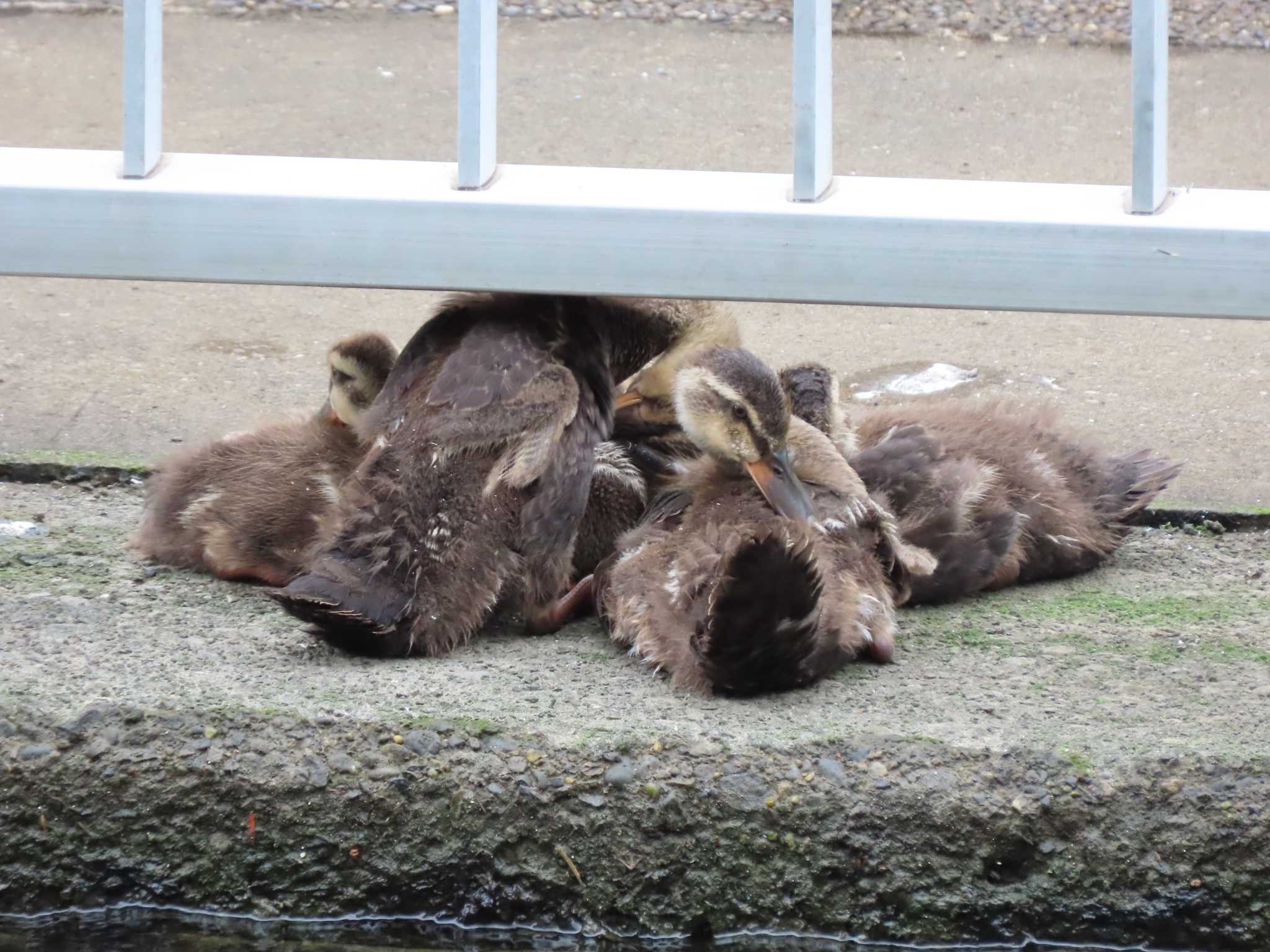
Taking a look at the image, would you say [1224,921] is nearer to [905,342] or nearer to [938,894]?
[938,894]

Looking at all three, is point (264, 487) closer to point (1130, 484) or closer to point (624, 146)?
point (1130, 484)

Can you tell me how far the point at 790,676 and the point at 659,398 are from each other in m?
1.24

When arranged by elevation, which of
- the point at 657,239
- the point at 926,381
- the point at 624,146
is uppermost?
the point at 624,146

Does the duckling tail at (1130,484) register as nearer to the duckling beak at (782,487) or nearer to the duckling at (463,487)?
the duckling beak at (782,487)

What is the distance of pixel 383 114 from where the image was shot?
7.78 metres

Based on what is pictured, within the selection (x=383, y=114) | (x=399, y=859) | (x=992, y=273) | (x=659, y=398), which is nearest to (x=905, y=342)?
(x=659, y=398)

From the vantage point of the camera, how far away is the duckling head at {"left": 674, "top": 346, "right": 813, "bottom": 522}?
3387 millimetres

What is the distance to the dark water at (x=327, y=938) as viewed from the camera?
2.62m

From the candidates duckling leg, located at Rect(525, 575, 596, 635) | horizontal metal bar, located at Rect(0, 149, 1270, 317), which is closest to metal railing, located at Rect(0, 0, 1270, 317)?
horizontal metal bar, located at Rect(0, 149, 1270, 317)

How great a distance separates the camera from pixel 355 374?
393 centimetres

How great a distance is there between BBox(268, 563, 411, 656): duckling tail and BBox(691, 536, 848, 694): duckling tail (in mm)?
568

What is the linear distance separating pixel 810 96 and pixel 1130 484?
1.74m

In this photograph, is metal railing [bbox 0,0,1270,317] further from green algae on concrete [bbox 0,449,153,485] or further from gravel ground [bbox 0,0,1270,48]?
gravel ground [bbox 0,0,1270,48]

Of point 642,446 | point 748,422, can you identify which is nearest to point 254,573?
point 642,446
